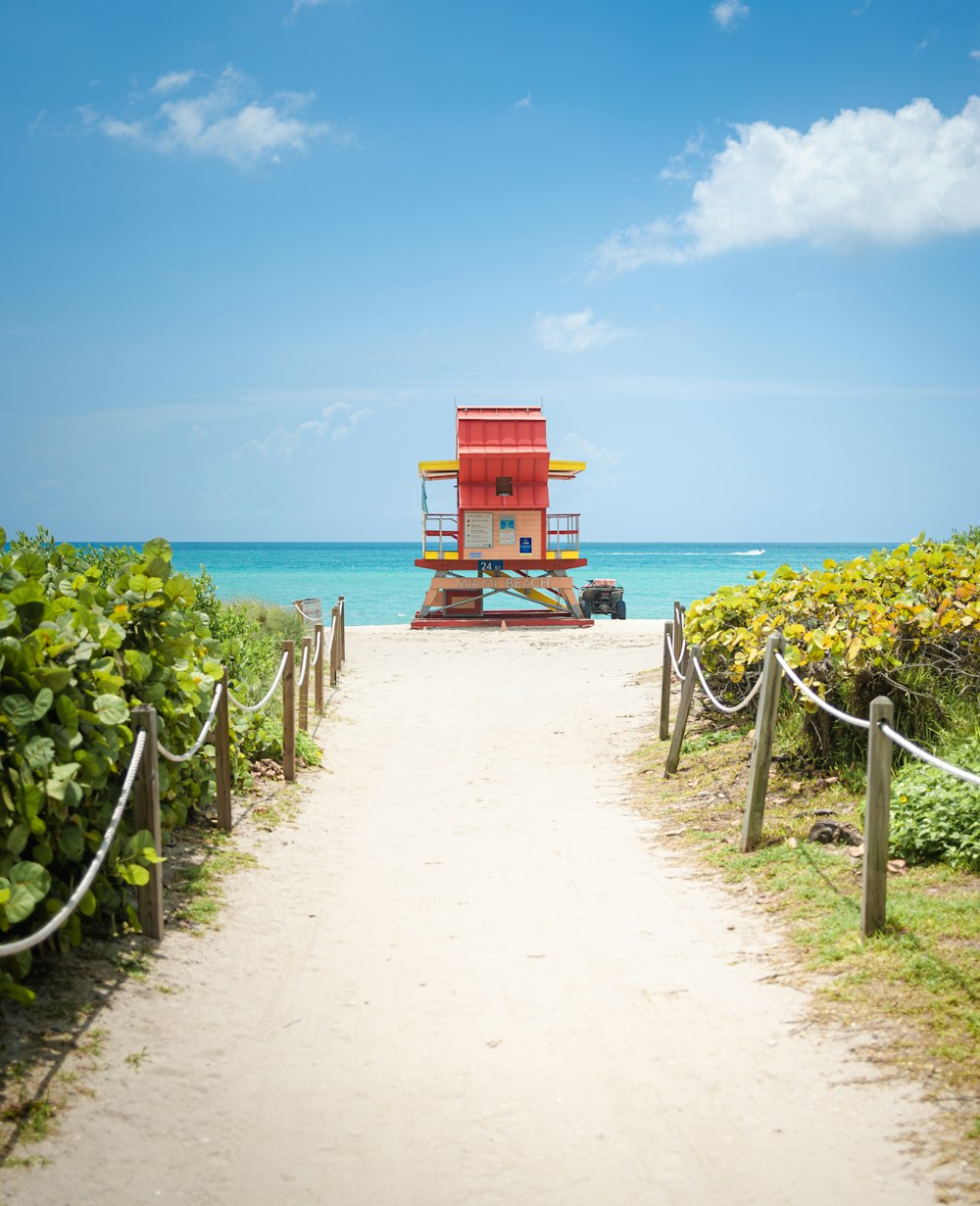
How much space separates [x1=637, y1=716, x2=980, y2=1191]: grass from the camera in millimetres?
3994

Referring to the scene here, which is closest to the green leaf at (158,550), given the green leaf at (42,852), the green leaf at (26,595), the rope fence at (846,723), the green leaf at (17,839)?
the green leaf at (26,595)

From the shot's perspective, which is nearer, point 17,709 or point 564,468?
point 17,709

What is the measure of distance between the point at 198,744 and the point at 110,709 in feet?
5.16

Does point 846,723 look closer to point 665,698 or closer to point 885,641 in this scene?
point 885,641

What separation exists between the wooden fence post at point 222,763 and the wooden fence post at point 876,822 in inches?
175

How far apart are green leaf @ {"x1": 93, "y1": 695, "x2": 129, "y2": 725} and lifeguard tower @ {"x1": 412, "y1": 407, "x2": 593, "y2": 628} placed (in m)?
24.0

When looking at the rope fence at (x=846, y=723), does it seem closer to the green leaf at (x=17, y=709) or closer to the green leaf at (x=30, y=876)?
the green leaf at (x=30, y=876)

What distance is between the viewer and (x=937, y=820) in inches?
239

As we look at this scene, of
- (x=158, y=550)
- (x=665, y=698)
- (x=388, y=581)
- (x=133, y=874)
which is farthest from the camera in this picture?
(x=388, y=581)

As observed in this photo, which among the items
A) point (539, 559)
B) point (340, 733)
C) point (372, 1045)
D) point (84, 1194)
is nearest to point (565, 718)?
point (340, 733)

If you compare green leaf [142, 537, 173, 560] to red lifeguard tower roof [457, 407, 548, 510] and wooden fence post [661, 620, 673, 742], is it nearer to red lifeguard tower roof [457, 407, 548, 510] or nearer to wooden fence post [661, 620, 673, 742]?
wooden fence post [661, 620, 673, 742]

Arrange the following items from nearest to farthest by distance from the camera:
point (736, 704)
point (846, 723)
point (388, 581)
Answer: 1. point (846, 723)
2. point (736, 704)
3. point (388, 581)

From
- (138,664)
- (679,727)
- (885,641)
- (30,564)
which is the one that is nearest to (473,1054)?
(138,664)

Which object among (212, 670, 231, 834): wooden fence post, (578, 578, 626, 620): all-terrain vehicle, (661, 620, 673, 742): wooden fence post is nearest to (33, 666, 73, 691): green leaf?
(212, 670, 231, 834): wooden fence post
